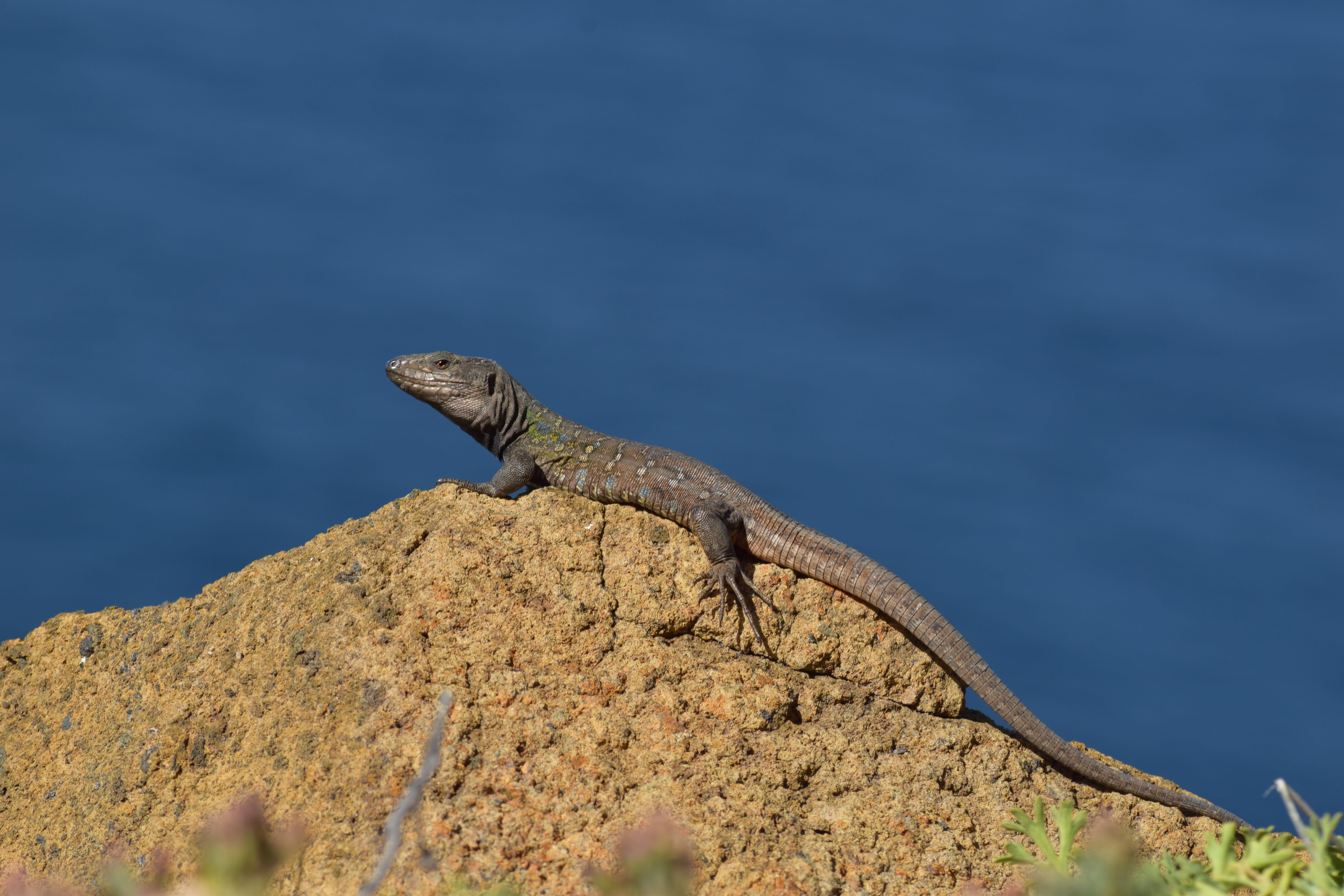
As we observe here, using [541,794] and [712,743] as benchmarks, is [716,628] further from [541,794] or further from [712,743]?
[541,794]

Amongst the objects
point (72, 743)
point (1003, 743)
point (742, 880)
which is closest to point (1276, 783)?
point (742, 880)

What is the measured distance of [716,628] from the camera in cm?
601

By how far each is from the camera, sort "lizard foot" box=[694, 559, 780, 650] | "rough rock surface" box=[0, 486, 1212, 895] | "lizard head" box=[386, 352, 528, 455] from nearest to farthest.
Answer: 1. "rough rock surface" box=[0, 486, 1212, 895]
2. "lizard foot" box=[694, 559, 780, 650]
3. "lizard head" box=[386, 352, 528, 455]

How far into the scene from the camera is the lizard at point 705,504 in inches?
245

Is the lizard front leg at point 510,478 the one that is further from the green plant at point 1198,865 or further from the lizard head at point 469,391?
the green plant at point 1198,865

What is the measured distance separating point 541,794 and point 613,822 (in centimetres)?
33

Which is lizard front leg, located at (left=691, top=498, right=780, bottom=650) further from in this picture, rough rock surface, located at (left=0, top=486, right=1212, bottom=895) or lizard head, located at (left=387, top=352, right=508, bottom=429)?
lizard head, located at (left=387, top=352, right=508, bottom=429)

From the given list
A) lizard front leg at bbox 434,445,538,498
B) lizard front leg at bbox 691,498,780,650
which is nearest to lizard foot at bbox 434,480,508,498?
lizard front leg at bbox 434,445,538,498

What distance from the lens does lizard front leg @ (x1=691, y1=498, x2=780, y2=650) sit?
6082 mm

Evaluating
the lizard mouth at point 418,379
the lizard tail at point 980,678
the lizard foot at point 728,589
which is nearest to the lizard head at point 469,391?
the lizard mouth at point 418,379

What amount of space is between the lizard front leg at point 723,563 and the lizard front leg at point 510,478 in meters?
1.12

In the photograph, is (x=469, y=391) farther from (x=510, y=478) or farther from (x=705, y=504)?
(x=705, y=504)

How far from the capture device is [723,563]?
20.2ft

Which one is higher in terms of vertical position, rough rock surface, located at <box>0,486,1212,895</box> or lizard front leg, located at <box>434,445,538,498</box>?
lizard front leg, located at <box>434,445,538,498</box>
